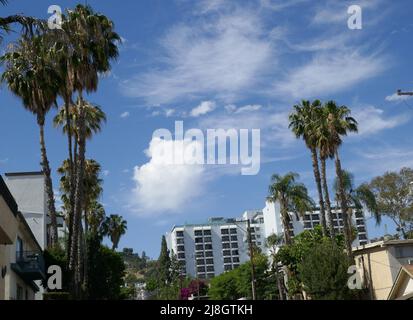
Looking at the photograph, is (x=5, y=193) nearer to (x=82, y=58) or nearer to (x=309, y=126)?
(x=82, y=58)

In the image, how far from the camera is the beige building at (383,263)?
42406 millimetres

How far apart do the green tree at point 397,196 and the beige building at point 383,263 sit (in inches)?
851

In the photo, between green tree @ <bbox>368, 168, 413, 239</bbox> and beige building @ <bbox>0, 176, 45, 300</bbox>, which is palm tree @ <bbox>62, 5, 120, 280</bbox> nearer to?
beige building @ <bbox>0, 176, 45, 300</bbox>

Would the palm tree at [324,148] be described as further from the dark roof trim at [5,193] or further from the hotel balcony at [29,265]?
the dark roof trim at [5,193]

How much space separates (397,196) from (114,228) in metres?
32.9

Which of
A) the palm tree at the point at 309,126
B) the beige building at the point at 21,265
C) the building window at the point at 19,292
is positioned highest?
the palm tree at the point at 309,126

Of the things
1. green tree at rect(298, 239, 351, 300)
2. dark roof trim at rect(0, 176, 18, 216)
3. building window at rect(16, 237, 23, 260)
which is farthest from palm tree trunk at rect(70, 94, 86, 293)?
green tree at rect(298, 239, 351, 300)

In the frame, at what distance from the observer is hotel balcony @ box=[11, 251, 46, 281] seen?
36531 millimetres

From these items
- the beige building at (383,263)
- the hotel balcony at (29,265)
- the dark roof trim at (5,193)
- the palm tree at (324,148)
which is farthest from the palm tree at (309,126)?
the dark roof trim at (5,193)

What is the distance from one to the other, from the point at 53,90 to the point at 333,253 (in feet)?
72.8

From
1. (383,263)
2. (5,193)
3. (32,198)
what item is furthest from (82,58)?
(383,263)
